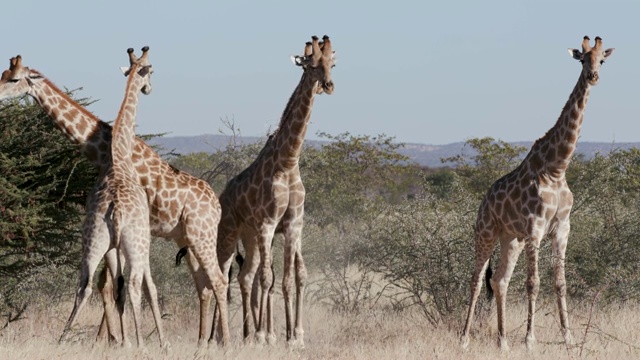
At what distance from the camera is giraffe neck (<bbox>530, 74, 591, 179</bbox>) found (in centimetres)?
1003

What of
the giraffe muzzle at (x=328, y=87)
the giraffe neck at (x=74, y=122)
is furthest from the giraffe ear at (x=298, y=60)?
the giraffe neck at (x=74, y=122)

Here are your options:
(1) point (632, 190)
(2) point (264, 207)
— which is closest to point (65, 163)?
(2) point (264, 207)

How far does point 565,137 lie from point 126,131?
164 inches

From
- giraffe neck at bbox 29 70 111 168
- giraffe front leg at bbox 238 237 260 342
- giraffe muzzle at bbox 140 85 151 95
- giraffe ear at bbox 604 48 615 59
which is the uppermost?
giraffe ear at bbox 604 48 615 59

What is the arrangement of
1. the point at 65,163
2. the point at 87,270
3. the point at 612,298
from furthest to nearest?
the point at 612,298 → the point at 65,163 → the point at 87,270

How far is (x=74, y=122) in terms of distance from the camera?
970 cm

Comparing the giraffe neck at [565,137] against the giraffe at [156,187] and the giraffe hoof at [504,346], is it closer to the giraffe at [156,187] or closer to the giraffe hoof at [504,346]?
the giraffe hoof at [504,346]

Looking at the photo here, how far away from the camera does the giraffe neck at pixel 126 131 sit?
9031 millimetres

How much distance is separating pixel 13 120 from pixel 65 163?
685 mm

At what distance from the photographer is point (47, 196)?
10.2m

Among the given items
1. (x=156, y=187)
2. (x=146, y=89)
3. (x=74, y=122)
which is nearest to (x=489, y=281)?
(x=156, y=187)

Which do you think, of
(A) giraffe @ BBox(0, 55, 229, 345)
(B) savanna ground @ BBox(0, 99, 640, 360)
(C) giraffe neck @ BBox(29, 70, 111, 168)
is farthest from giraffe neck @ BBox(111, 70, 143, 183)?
(B) savanna ground @ BBox(0, 99, 640, 360)

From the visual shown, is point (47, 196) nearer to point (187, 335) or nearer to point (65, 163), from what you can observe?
point (65, 163)

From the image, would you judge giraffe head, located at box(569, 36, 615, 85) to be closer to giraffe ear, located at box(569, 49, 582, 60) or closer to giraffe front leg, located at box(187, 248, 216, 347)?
giraffe ear, located at box(569, 49, 582, 60)
